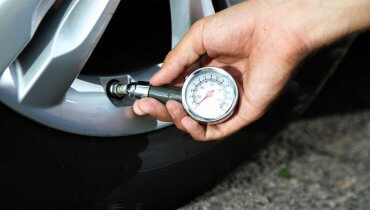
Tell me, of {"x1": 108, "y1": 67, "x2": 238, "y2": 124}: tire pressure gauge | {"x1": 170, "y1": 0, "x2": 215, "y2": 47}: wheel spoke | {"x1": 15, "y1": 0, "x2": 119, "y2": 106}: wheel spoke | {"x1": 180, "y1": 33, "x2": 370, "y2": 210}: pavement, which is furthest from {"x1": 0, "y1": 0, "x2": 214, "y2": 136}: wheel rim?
{"x1": 180, "y1": 33, "x2": 370, "y2": 210}: pavement

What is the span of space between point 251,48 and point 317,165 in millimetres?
682

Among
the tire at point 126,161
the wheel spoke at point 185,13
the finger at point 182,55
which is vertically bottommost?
the tire at point 126,161

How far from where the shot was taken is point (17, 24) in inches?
55.6

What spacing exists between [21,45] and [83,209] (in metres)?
0.51

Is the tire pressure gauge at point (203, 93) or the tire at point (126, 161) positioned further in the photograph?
the tire pressure gauge at point (203, 93)

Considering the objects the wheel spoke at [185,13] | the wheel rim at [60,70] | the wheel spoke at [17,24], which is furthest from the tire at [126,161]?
the wheel spoke at [185,13]

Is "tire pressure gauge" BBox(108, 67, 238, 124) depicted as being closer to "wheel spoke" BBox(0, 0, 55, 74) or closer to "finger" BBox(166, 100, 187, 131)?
"finger" BBox(166, 100, 187, 131)

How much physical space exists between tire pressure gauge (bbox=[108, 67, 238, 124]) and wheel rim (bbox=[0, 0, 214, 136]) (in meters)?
0.11

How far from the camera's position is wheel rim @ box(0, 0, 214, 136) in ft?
4.76

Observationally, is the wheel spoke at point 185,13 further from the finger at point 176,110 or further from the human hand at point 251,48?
the finger at point 176,110

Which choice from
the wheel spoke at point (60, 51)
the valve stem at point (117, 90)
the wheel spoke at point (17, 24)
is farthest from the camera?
the valve stem at point (117, 90)

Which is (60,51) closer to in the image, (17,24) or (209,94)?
(17,24)

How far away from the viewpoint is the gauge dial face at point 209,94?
1.72 metres

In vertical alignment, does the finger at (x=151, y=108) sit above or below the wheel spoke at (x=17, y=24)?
below
